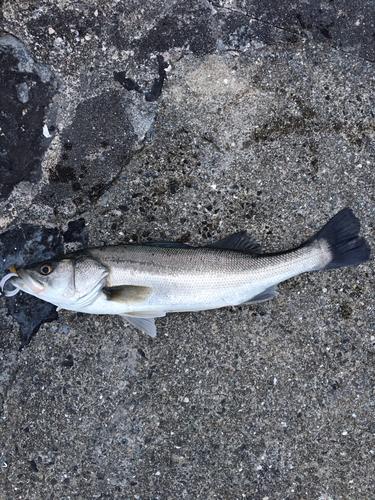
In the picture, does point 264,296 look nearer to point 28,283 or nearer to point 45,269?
point 45,269

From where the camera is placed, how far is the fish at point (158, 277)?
3.32 meters

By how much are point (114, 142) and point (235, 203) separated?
1447mm

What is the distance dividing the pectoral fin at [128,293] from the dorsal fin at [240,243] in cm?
80

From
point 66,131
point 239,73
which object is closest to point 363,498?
point 239,73

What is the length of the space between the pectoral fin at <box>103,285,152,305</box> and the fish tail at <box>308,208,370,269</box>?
172 centimetres

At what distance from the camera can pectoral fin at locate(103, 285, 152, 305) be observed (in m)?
3.32

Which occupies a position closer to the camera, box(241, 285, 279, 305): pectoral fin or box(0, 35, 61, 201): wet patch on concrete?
box(241, 285, 279, 305): pectoral fin

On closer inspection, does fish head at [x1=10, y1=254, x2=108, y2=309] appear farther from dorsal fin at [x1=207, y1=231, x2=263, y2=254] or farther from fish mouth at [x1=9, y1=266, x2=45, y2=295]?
dorsal fin at [x1=207, y1=231, x2=263, y2=254]

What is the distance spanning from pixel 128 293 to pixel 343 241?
7.25 ft

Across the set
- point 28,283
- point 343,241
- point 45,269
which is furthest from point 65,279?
point 343,241

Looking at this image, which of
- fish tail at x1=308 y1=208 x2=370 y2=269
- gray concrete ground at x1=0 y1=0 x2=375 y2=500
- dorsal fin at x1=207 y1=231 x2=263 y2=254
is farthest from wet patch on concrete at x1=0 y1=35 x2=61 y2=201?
fish tail at x1=308 y1=208 x2=370 y2=269

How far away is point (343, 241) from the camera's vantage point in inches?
143

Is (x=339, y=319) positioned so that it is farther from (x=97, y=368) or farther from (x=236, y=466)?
(x=97, y=368)

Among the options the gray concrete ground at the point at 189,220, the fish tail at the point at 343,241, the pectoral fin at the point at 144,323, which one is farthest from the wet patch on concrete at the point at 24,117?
the fish tail at the point at 343,241
